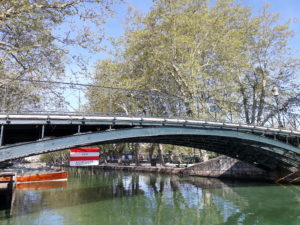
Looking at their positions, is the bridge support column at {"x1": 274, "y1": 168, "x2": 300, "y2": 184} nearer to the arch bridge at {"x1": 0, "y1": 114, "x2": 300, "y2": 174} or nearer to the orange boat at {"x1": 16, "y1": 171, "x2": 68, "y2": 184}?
the arch bridge at {"x1": 0, "y1": 114, "x2": 300, "y2": 174}

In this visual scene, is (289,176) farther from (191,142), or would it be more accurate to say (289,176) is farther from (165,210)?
(165,210)

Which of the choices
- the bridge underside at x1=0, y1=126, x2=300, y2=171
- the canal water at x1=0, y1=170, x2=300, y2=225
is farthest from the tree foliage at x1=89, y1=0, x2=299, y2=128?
the canal water at x1=0, y1=170, x2=300, y2=225

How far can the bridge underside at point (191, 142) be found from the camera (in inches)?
359

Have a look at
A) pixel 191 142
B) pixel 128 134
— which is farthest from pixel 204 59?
pixel 128 134

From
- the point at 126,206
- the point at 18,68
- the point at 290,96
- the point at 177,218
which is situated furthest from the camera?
the point at 290,96

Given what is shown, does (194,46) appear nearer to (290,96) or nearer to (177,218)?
(290,96)

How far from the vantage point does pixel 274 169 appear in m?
21.9

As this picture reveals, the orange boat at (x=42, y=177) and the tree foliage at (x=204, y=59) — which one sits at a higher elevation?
the tree foliage at (x=204, y=59)

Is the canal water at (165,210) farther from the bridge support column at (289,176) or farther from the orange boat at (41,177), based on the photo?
the orange boat at (41,177)

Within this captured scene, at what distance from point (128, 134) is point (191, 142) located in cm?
847

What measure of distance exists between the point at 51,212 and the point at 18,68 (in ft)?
21.3

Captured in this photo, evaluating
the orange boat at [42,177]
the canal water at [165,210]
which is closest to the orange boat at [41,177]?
the orange boat at [42,177]

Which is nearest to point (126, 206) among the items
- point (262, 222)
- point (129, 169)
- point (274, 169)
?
point (262, 222)

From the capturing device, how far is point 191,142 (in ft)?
62.1
